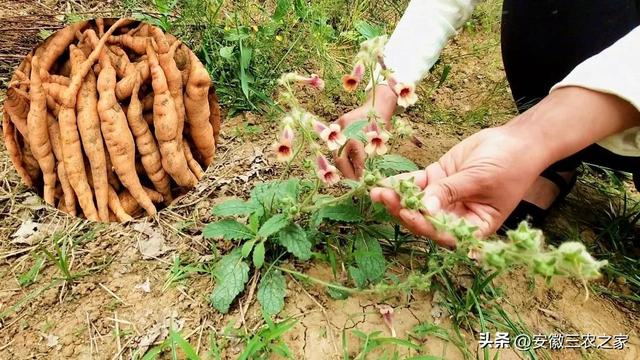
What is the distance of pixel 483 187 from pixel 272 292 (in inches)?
23.2

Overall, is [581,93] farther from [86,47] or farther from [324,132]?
→ [86,47]

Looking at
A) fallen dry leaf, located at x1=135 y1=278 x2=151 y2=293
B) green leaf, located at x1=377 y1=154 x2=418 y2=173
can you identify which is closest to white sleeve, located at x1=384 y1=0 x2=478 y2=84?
green leaf, located at x1=377 y1=154 x2=418 y2=173

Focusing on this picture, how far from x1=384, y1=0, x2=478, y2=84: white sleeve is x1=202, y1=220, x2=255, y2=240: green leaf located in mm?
658

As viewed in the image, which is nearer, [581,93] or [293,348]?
[581,93]

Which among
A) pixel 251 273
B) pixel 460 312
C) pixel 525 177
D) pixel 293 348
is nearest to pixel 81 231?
pixel 251 273

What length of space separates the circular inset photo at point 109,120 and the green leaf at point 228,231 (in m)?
0.29

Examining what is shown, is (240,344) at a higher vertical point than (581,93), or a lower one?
lower

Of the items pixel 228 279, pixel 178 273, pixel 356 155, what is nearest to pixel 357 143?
pixel 356 155

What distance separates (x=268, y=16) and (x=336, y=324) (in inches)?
59.6

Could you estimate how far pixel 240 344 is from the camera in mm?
1361

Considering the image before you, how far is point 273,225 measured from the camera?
138cm

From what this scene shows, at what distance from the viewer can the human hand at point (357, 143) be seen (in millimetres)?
1531

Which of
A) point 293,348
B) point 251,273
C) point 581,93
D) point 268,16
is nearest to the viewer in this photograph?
point 581,93

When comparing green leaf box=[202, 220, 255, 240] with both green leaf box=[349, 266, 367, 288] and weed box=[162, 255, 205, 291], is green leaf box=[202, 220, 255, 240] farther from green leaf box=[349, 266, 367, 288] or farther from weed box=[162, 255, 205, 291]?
green leaf box=[349, 266, 367, 288]
